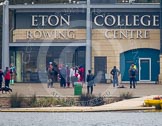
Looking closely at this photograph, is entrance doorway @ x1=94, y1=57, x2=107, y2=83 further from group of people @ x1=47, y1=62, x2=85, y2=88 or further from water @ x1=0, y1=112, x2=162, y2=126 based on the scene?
water @ x1=0, y1=112, x2=162, y2=126

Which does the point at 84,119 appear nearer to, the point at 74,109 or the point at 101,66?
the point at 74,109

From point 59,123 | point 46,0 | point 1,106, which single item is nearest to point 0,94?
point 1,106

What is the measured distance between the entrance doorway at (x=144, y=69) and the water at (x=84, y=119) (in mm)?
26601

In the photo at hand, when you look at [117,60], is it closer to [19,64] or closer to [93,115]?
[19,64]

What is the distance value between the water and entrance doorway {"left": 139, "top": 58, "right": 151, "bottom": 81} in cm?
2660

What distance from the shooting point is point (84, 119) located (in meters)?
41.0

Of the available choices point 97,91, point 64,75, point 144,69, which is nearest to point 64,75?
point 64,75

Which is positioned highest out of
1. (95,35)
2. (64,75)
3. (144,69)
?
(95,35)

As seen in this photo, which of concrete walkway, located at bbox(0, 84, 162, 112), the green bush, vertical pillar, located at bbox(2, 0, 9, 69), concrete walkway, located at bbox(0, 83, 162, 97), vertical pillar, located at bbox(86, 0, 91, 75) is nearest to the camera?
concrete walkway, located at bbox(0, 84, 162, 112)

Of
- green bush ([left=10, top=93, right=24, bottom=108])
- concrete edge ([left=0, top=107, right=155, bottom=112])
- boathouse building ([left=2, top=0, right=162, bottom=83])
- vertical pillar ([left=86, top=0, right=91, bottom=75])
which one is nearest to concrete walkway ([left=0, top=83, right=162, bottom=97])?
green bush ([left=10, top=93, right=24, bottom=108])

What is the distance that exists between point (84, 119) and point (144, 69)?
3148cm

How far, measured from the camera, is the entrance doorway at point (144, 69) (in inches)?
2827

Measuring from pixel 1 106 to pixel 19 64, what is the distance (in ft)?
73.9

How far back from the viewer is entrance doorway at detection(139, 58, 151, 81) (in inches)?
2827
